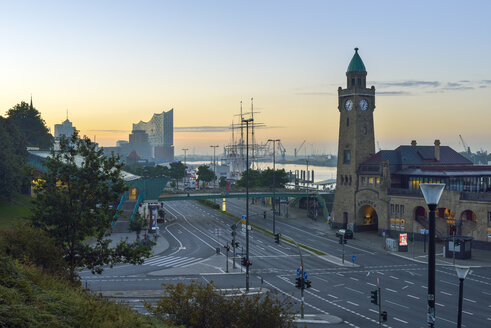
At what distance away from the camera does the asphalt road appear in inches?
1885

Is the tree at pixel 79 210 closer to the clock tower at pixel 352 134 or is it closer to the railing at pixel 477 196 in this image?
the railing at pixel 477 196

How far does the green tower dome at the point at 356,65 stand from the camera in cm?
10525

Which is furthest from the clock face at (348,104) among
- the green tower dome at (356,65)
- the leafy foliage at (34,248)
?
the leafy foliage at (34,248)

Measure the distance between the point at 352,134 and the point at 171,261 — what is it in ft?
165

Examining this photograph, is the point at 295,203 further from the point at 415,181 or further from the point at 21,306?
the point at 21,306

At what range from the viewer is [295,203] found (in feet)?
466

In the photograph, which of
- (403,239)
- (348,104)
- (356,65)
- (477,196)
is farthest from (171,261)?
(356,65)

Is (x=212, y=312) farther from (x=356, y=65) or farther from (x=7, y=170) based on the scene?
(x=356, y=65)

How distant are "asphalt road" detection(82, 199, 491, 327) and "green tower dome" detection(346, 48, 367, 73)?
1398 inches

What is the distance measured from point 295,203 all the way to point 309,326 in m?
99.4

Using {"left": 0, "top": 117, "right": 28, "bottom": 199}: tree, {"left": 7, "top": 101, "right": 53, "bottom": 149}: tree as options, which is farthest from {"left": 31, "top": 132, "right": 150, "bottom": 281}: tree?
{"left": 7, "top": 101, "right": 53, "bottom": 149}: tree

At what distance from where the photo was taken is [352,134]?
104812 millimetres

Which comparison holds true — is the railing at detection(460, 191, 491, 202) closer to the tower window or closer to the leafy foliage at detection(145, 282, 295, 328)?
the tower window

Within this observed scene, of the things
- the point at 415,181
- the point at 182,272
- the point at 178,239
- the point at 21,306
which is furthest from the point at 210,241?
the point at 21,306
